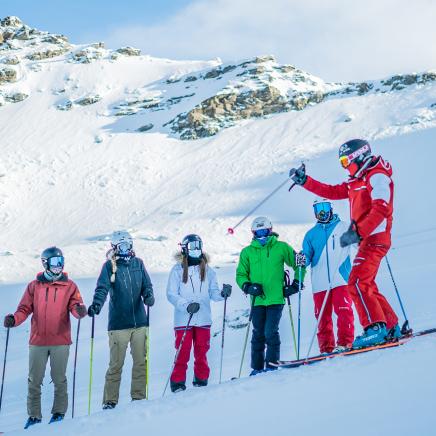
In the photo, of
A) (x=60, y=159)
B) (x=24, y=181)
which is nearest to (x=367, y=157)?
(x=24, y=181)

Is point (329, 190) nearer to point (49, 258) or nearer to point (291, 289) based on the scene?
point (291, 289)

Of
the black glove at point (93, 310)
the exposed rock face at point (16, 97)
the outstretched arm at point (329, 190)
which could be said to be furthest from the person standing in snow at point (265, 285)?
the exposed rock face at point (16, 97)

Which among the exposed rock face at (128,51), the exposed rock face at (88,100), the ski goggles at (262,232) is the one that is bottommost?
the ski goggles at (262,232)

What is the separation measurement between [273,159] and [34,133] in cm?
2286

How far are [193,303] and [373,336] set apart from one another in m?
2.11

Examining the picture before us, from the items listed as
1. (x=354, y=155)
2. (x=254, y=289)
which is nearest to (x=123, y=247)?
(x=254, y=289)

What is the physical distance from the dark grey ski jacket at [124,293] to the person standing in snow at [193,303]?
379 millimetres

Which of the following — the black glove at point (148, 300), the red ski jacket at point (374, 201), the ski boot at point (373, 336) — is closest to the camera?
the ski boot at point (373, 336)

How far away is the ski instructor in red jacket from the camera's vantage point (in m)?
4.91

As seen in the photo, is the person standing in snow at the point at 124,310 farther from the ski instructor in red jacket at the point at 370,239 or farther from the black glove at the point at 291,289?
the ski instructor in red jacket at the point at 370,239

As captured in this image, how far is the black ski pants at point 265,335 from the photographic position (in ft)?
19.7

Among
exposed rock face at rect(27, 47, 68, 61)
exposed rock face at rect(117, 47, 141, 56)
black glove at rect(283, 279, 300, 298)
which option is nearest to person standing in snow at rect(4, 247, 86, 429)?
black glove at rect(283, 279, 300, 298)

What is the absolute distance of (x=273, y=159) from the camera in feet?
122

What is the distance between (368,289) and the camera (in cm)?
497
